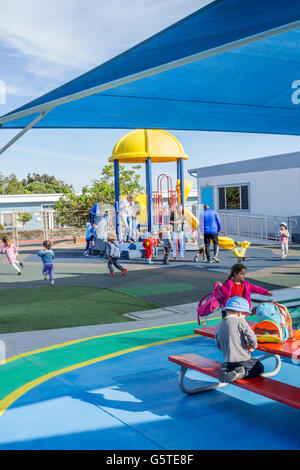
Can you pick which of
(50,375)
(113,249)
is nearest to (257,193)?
(113,249)

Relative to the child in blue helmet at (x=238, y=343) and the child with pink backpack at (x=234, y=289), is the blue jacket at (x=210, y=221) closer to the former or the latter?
the child with pink backpack at (x=234, y=289)

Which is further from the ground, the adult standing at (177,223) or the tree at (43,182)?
the tree at (43,182)

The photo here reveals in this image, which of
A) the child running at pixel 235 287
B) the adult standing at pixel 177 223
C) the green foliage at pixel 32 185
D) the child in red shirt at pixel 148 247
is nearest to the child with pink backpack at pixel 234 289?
the child running at pixel 235 287

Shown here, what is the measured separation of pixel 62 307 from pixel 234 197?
832 inches

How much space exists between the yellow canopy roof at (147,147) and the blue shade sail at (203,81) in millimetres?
11311

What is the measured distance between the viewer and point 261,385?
4.61 meters

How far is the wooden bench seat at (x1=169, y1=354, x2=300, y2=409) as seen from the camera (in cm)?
426

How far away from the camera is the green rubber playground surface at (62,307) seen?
29.5 ft

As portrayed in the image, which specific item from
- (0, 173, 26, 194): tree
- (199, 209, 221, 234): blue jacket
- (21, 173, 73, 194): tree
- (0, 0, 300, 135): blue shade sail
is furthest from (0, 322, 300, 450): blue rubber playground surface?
(21, 173, 73, 194): tree

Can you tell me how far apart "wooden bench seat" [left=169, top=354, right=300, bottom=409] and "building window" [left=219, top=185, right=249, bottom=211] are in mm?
24402

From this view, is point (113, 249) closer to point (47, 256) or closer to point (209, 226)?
point (47, 256)

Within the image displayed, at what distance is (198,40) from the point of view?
14.5ft
